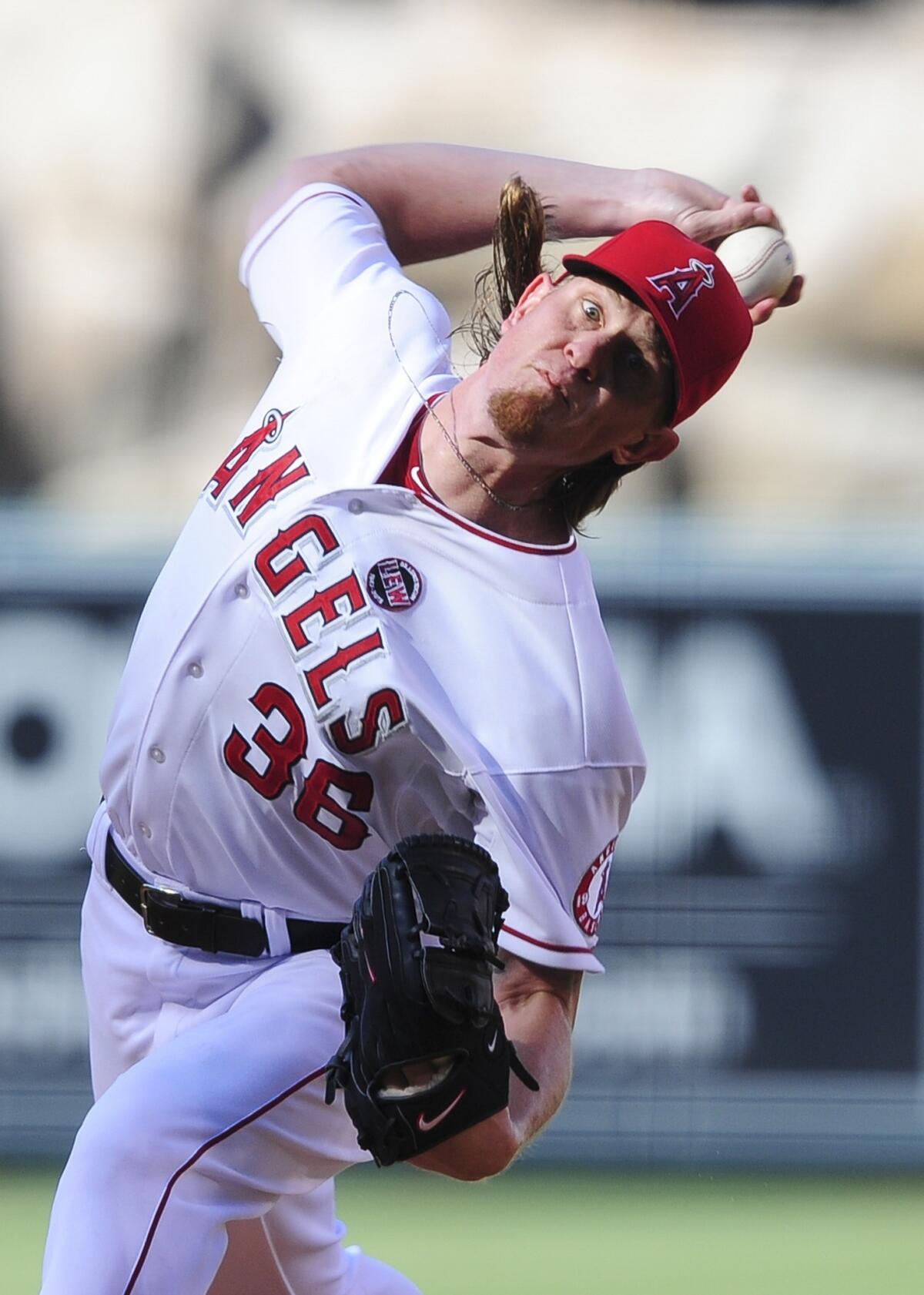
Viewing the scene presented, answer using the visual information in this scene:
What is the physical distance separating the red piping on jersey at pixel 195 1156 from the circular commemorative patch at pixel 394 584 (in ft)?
1.99

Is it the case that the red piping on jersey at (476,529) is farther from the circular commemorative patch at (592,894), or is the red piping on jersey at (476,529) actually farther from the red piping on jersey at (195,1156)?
the red piping on jersey at (195,1156)

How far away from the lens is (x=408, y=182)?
2865 mm

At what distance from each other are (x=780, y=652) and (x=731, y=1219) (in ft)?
4.99

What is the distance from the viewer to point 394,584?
241 centimetres

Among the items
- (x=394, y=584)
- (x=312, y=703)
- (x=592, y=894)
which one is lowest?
(x=592, y=894)

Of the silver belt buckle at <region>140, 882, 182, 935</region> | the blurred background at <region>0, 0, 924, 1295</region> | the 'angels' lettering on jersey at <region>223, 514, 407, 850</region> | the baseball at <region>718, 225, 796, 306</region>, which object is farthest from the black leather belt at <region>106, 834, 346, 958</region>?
the blurred background at <region>0, 0, 924, 1295</region>

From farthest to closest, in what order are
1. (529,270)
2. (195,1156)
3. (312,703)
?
(529,270)
(312,703)
(195,1156)

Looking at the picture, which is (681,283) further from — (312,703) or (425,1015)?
(425,1015)

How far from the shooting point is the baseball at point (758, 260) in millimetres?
2564

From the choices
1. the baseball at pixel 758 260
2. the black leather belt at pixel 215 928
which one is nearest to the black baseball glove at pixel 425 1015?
the black leather belt at pixel 215 928

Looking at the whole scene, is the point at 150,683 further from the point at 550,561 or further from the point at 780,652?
the point at 780,652

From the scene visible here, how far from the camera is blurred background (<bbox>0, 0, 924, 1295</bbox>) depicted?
4.75 metres

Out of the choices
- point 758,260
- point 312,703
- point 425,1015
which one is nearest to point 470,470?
point 312,703

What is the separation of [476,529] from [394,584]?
0.43ft
